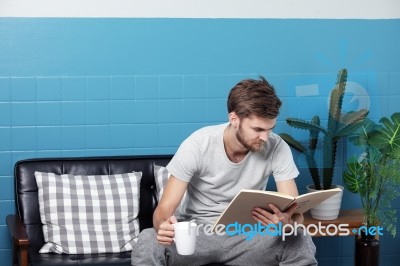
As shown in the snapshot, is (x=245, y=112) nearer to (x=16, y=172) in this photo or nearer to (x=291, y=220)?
(x=291, y=220)

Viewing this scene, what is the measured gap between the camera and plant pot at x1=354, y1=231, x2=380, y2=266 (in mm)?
4016

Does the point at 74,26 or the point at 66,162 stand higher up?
the point at 74,26

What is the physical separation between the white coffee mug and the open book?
6.4 inches

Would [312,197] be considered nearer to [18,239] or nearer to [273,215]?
[273,215]

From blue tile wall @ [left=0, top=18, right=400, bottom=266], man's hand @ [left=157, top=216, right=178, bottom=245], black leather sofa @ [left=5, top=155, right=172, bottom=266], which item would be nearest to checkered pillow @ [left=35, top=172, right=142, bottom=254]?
black leather sofa @ [left=5, top=155, right=172, bottom=266]

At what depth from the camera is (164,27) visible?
410cm

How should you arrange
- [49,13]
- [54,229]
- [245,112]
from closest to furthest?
[245,112]
[54,229]
[49,13]

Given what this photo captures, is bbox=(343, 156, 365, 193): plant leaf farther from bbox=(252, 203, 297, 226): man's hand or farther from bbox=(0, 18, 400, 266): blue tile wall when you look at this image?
bbox=(252, 203, 297, 226): man's hand

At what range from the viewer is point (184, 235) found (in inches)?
108

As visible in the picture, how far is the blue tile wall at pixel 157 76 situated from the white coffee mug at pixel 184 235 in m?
1.46

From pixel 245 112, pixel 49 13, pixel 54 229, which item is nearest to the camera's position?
pixel 245 112

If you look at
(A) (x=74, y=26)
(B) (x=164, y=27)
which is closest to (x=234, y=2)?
(B) (x=164, y=27)

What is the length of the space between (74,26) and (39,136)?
0.61 meters

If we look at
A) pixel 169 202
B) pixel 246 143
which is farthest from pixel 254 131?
pixel 169 202
